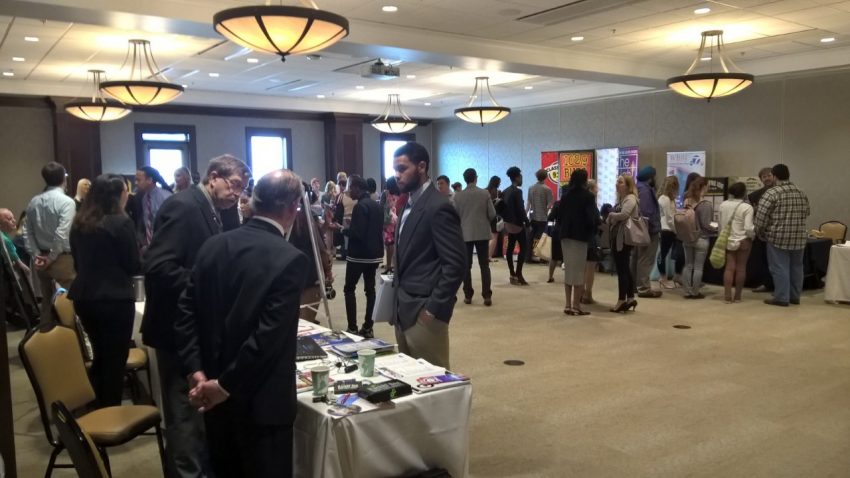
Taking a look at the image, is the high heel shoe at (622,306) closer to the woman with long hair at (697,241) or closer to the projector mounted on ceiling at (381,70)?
the woman with long hair at (697,241)

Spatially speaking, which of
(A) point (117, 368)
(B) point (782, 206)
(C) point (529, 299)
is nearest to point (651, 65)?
(B) point (782, 206)

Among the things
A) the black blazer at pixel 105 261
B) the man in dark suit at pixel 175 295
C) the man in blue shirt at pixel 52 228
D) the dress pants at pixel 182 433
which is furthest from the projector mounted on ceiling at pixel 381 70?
the dress pants at pixel 182 433

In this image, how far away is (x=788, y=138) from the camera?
32.5ft

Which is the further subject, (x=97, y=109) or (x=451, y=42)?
(x=97, y=109)

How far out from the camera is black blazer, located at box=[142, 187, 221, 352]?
2764 mm

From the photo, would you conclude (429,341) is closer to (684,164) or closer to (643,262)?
(643,262)

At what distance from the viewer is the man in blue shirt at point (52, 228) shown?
5691mm

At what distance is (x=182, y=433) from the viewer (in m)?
2.73

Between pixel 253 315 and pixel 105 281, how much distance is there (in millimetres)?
1862

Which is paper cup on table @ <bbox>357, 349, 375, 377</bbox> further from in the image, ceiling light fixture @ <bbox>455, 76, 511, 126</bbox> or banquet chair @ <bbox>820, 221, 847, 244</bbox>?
ceiling light fixture @ <bbox>455, 76, 511, 126</bbox>

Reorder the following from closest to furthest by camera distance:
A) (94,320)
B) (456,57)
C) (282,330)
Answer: (282,330) < (94,320) < (456,57)

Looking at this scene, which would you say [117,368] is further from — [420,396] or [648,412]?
[648,412]

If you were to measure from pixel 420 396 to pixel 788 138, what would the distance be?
946 centimetres

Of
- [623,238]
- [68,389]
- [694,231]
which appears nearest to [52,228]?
[68,389]
